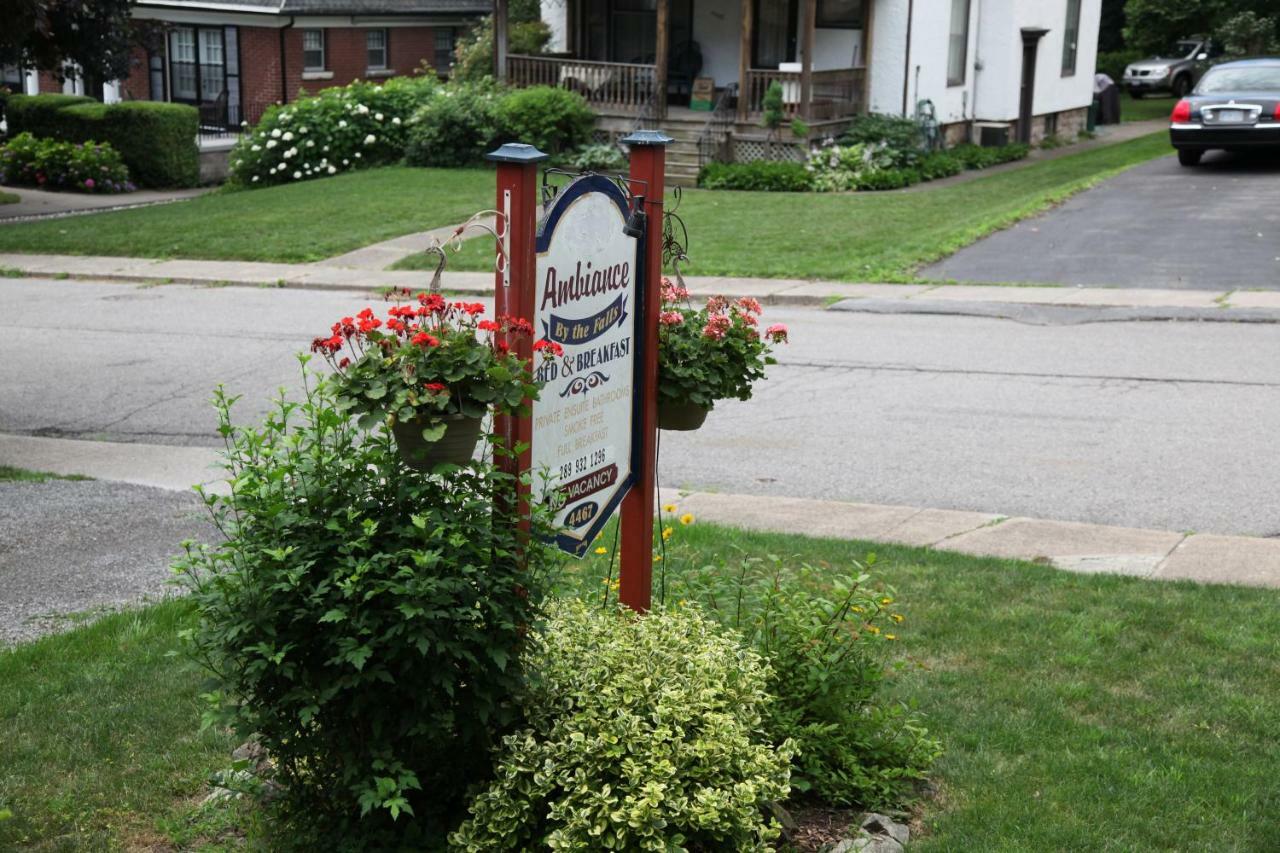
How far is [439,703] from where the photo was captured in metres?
4.00

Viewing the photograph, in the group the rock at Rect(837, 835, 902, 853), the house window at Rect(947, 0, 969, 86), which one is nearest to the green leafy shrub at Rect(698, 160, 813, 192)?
the house window at Rect(947, 0, 969, 86)

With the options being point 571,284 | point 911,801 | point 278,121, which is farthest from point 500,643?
point 278,121

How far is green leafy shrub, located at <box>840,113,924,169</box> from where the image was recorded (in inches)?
1083

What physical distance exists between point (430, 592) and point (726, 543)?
3.85 meters

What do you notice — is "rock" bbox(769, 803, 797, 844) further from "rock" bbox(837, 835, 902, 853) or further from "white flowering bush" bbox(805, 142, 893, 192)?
"white flowering bush" bbox(805, 142, 893, 192)

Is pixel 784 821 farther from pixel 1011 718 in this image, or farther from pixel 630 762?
pixel 1011 718

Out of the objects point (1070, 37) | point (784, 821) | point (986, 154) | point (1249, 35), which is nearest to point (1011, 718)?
point (784, 821)

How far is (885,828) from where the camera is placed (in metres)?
4.57

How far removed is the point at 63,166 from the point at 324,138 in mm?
5740

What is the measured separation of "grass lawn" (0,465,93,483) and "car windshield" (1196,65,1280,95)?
2154 centimetres

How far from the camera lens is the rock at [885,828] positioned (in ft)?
14.9

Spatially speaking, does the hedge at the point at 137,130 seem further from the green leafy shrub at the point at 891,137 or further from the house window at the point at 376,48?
the green leafy shrub at the point at 891,137

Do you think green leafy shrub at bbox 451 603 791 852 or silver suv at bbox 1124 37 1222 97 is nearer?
green leafy shrub at bbox 451 603 791 852

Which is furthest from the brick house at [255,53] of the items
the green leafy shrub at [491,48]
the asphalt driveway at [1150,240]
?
the asphalt driveway at [1150,240]
